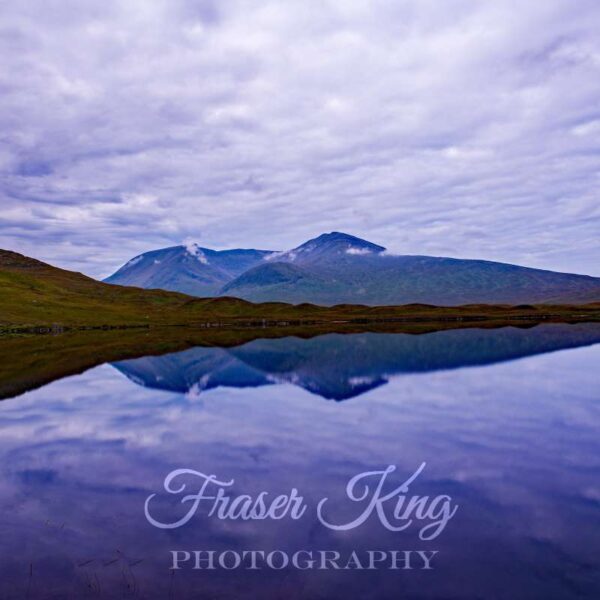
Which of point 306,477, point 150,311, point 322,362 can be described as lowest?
point 306,477

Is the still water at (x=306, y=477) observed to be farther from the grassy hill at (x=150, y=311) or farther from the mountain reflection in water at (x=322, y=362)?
the grassy hill at (x=150, y=311)

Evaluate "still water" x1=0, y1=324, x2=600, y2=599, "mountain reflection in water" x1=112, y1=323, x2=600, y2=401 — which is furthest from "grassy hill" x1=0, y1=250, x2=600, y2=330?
"still water" x1=0, y1=324, x2=600, y2=599

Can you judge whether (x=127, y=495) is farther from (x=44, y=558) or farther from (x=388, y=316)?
(x=388, y=316)

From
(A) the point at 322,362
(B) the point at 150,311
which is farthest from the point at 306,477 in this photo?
(B) the point at 150,311

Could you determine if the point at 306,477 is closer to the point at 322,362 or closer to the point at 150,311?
the point at 322,362

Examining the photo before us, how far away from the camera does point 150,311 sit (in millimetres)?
150250

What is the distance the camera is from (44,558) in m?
11.3

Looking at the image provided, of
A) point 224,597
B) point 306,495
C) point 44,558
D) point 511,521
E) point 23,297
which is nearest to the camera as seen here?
point 224,597

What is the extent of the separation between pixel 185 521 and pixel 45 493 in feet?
17.5

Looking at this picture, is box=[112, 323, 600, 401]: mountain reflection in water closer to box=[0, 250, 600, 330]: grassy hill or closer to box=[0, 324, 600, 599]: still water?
box=[0, 324, 600, 599]: still water

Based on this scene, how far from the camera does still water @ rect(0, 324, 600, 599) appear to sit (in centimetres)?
1024

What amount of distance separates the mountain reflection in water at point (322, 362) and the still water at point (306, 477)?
0.72 meters

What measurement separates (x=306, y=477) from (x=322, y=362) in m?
32.4

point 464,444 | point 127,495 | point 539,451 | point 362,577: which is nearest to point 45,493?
point 127,495
